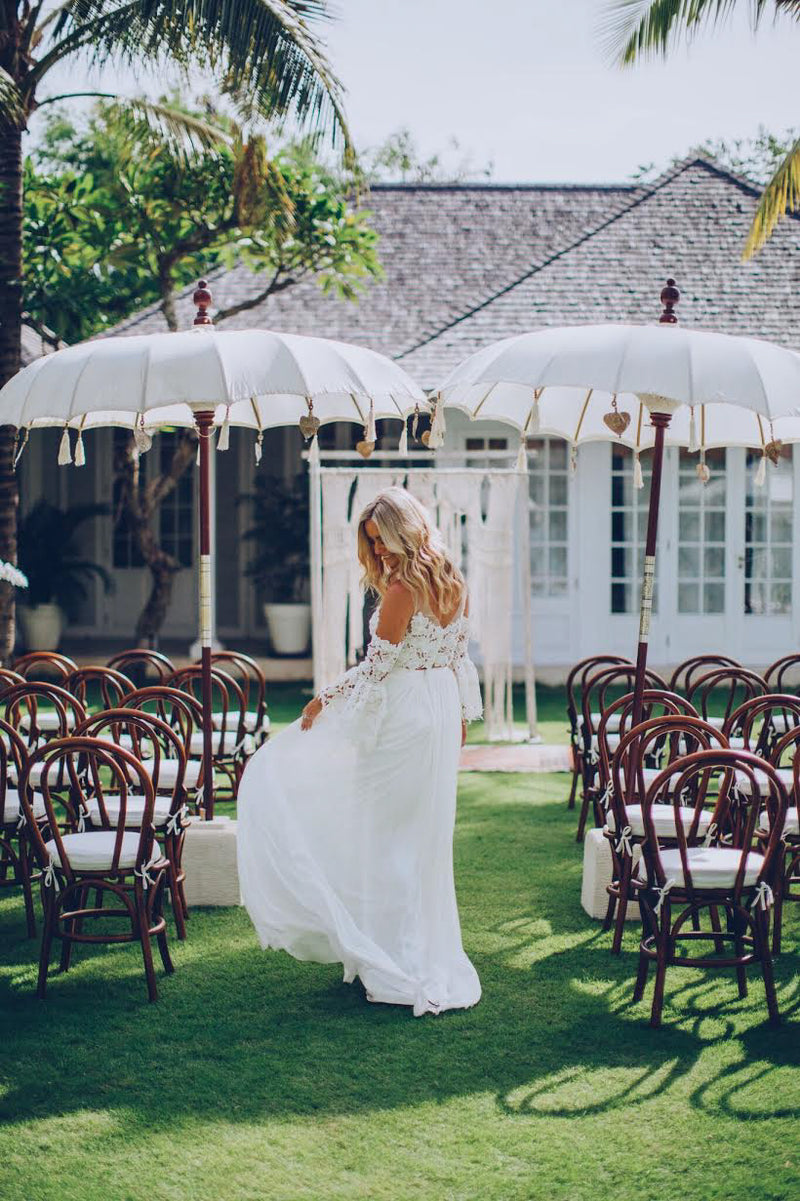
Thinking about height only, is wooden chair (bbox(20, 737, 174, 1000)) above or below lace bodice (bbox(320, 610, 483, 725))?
below

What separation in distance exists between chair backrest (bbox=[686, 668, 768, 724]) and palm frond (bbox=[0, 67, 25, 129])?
6.05 m

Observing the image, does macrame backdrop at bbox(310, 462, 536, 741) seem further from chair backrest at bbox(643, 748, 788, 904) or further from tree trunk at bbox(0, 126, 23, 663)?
chair backrest at bbox(643, 748, 788, 904)

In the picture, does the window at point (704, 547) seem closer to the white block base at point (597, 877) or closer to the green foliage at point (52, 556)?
the green foliage at point (52, 556)

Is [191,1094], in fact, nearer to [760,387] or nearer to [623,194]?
[760,387]

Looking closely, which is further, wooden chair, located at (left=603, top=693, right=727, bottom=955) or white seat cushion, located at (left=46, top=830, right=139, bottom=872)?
wooden chair, located at (left=603, top=693, right=727, bottom=955)

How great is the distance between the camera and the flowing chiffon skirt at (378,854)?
5.01m

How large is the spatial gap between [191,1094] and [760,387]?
3318mm

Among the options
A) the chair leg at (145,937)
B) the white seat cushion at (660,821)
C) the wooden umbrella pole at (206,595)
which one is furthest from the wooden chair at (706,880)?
the wooden umbrella pole at (206,595)

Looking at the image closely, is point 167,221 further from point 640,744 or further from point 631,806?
point 640,744

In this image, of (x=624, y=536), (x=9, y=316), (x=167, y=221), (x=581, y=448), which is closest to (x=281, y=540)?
(x=581, y=448)

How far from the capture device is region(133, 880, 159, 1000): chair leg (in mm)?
5022

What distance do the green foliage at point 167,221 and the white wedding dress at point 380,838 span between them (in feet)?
22.8

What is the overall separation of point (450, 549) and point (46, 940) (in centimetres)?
544

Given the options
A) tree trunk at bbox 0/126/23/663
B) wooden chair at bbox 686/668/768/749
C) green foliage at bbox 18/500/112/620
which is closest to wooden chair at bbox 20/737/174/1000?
wooden chair at bbox 686/668/768/749
